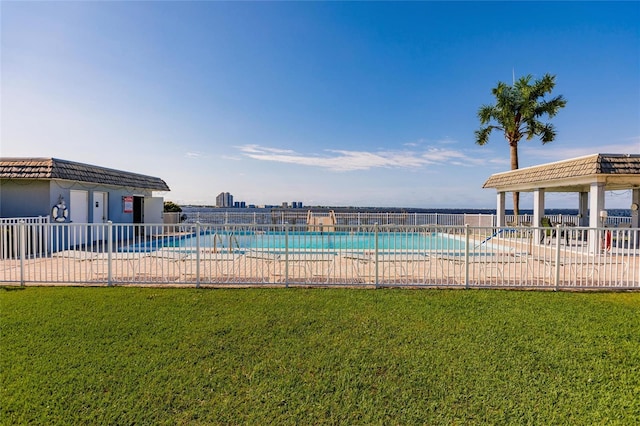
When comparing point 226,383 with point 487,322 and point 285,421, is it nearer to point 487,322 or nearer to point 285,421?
point 285,421

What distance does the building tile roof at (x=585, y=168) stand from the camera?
32.4 ft

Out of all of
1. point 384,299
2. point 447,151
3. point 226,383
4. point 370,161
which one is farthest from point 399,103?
point 226,383

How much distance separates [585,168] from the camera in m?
10.4

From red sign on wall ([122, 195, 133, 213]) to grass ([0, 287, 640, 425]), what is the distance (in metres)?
12.0

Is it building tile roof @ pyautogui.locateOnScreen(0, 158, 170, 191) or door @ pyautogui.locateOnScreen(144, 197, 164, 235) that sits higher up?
building tile roof @ pyautogui.locateOnScreen(0, 158, 170, 191)

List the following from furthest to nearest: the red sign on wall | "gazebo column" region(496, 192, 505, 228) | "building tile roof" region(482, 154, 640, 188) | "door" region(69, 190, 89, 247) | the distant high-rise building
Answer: the distant high-rise building
"gazebo column" region(496, 192, 505, 228)
the red sign on wall
"door" region(69, 190, 89, 247)
"building tile roof" region(482, 154, 640, 188)

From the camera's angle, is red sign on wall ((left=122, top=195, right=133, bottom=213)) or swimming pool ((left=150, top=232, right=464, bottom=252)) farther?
red sign on wall ((left=122, top=195, right=133, bottom=213))

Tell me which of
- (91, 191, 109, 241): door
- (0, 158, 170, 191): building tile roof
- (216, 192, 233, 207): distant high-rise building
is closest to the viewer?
(0, 158, 170, 191): building tile roof

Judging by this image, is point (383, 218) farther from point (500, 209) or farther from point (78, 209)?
point (78, 209)

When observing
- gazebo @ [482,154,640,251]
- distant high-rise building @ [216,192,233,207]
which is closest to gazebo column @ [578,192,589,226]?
gazebo @ [482,154,640,251]

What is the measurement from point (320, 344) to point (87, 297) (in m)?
4.49

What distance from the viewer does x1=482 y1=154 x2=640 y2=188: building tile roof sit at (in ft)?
32.4

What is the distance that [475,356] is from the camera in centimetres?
356

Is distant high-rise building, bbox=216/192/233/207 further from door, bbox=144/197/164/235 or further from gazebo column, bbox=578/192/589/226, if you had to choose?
gazebo column, bbox=578/192/589/226
